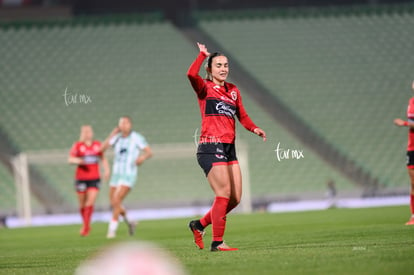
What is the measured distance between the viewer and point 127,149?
587 inches

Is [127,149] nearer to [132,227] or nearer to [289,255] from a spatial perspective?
[132,227]

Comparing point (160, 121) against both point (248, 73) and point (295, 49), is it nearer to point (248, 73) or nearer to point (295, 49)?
point (248, 73)

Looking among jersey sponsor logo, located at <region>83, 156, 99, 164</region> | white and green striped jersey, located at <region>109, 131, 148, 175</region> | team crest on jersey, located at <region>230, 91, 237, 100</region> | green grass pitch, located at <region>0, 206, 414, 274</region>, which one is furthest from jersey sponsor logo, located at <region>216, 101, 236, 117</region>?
jersey sponsor logo, located at <region>83, 156, 99, 164</region>

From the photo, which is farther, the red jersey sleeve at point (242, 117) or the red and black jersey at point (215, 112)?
the red jersey sleeve at point (242, 117)

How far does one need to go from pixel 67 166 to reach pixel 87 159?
7.82m

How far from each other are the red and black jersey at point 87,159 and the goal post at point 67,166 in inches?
229

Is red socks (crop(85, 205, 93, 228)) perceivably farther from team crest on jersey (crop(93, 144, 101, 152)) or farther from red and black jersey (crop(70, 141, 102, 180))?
team crest on jersey (crop(93, 144, 101, 152))

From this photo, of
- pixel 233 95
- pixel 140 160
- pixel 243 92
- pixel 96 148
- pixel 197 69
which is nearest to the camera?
pixel 197 69

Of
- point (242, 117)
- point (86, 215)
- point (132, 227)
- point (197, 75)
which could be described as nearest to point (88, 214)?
point (86, 215)

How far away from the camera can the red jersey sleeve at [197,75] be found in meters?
8.10

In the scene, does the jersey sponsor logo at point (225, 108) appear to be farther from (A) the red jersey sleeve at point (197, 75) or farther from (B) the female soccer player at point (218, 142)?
(A) the red jersey sleeve at point (197, 75)

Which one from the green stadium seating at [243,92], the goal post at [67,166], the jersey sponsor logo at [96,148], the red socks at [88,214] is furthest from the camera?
the green stadium seating at [243,92]

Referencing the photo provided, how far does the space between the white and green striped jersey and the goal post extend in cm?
727

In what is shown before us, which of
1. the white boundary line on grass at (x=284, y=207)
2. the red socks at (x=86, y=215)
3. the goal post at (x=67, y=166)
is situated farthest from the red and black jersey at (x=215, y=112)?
the white boundary line on grass at (x=284, y=207)
